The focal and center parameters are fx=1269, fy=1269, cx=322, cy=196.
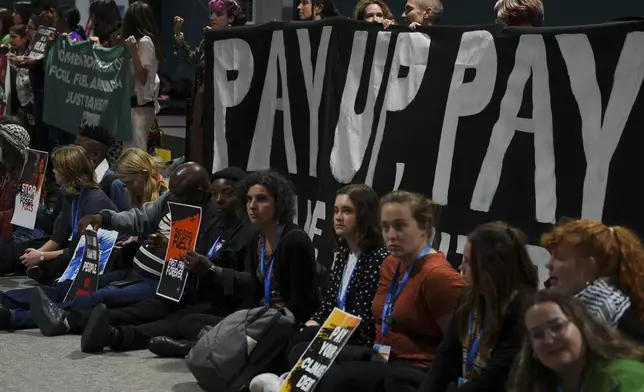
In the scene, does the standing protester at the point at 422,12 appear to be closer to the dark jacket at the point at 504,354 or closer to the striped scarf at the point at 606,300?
the dark jacket at the point at 504,354

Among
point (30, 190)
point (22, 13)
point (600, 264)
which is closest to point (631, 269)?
point (600, 264)

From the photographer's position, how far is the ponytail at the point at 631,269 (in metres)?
4.61

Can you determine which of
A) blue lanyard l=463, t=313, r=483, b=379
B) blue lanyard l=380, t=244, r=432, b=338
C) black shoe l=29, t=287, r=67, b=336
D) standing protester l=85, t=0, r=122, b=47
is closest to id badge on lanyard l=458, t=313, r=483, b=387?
blue lanyard l=463, t=313, r=483, b=379

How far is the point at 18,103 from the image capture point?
14.3 metres

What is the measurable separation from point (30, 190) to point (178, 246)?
2.60 m

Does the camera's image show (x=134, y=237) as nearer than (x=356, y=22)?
No

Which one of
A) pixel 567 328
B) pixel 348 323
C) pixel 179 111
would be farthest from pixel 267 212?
pixel 179 111

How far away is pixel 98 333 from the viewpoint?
736cm

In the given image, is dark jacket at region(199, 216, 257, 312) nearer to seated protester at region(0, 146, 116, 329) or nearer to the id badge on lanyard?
seated protester at region(0, 146, 116, 329)

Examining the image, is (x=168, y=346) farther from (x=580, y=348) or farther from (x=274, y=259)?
(x=580, y=348)

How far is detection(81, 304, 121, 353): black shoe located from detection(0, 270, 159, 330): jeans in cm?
47

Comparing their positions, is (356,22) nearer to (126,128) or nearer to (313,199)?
(313,199)

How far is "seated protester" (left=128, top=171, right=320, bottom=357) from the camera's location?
6.65 meters

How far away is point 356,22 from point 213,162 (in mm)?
1996
